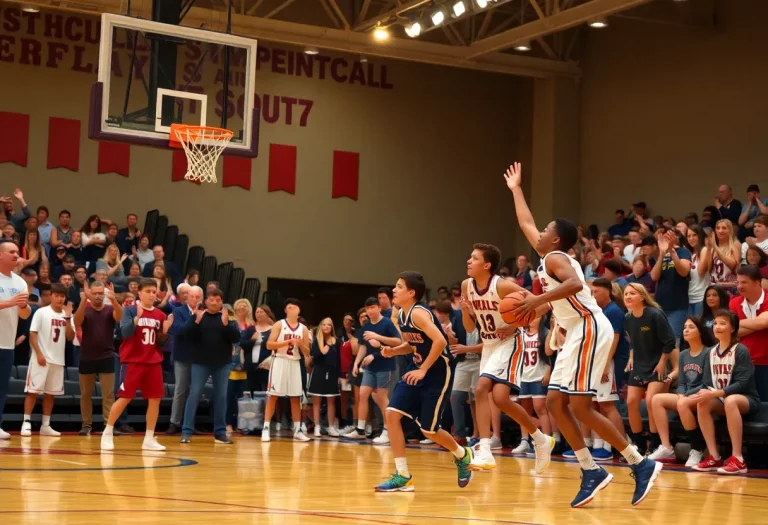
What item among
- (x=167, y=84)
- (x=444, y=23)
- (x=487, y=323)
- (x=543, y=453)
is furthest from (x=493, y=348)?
(x=444, y=23)

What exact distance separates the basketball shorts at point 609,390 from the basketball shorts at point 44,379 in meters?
6.49

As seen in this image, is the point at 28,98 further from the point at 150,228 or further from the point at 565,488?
the point at 565,488

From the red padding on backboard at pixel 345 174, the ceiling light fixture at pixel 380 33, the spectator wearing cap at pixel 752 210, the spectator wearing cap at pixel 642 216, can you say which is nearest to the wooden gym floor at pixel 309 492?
the spectator wearing cap at pixel 752 210

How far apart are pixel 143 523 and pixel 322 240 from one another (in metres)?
17.5

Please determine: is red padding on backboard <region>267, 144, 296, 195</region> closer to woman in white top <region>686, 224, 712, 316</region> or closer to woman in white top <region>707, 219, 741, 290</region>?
woman in white top <region>686, 224, 712, 316</region>

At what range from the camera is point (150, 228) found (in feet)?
67.8

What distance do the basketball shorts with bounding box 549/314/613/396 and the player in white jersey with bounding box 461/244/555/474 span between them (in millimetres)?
963

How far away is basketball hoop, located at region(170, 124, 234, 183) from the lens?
40.5 ft

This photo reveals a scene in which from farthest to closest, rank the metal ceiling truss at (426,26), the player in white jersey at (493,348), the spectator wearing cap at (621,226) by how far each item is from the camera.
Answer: the spectator wearing cap at (621,226)
the metal ceiling truss at (426,26)
the player in white jersey at (493,348)

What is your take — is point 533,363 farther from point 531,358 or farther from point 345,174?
point 345,174

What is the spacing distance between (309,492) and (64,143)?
1494cm

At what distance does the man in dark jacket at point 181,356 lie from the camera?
491 inches

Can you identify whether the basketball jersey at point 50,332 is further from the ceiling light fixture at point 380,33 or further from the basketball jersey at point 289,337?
the ceiling light fixture at point 380,33

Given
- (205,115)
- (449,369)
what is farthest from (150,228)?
(449,369)
